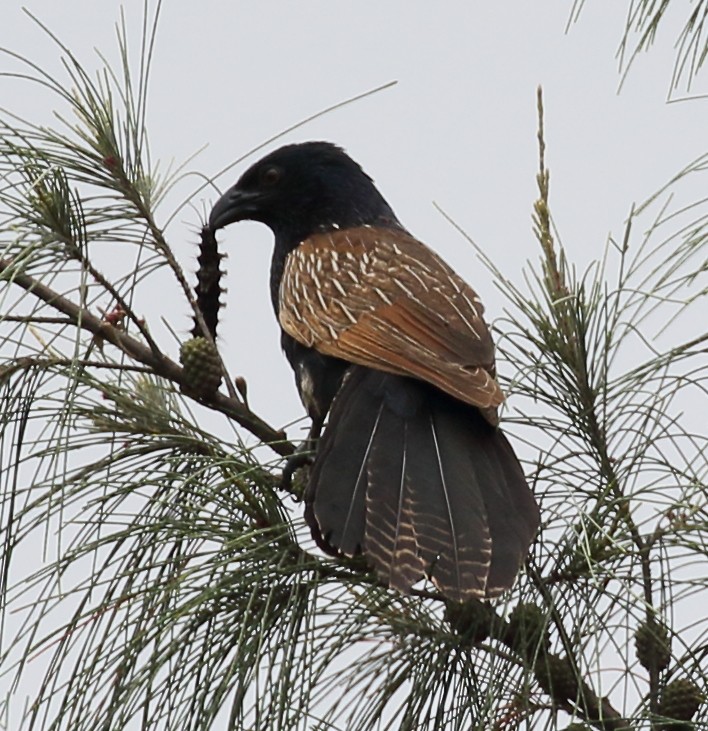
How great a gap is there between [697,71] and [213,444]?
0.88 meters

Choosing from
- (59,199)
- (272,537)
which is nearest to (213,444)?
(272,537)

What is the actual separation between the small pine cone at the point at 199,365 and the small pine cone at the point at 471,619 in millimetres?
515

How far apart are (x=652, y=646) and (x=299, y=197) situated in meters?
1.88

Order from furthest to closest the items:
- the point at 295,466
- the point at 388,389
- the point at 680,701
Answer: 1. the point at 388,389
2. the point at 295,466
3. the point at 680,701

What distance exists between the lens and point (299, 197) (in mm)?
3434

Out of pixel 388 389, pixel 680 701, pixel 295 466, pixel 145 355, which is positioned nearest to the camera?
pixel 680 701

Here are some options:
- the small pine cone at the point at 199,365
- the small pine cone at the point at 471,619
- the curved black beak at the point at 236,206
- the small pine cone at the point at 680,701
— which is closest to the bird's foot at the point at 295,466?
the small pine cone at the point at 199,365

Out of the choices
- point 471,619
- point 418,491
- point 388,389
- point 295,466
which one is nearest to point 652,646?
point 471,619

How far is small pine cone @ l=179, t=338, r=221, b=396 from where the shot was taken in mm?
2066

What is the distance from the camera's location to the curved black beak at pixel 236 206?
→ 3.36 m

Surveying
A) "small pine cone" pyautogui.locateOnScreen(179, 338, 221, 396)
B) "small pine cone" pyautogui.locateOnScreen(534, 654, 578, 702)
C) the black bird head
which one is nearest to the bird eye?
the black bird head

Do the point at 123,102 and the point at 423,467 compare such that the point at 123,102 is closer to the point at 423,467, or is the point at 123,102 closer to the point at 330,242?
the point at 423,467

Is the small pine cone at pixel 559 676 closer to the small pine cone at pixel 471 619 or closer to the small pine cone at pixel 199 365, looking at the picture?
the small pine cone at pixel 471 619

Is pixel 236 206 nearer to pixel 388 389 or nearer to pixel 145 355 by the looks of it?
pixel 388 389
